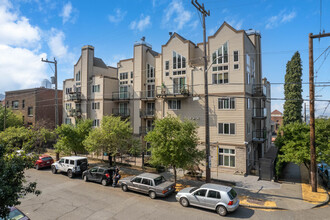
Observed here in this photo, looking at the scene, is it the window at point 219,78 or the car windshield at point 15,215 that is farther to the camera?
the window at point 219,78

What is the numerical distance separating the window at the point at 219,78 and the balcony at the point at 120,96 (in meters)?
13.2

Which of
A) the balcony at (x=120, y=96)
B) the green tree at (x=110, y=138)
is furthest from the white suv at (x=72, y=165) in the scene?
the balcony at (x=120, y=96)

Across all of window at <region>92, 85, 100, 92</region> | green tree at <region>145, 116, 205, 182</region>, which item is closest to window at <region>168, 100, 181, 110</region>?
green tree at <region>145, 116, 205, 182</region>

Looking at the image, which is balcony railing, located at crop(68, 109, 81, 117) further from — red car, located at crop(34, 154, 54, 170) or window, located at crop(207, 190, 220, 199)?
window, located at crop(207, 190, 220, 199)

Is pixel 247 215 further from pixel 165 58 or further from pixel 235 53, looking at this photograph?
pixel 165 58

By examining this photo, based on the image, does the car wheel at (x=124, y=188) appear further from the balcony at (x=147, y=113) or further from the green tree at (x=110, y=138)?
the balcony at (x=147, y=113)

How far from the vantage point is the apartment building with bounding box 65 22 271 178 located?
20.8 meters

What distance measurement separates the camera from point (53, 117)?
40.9 metres

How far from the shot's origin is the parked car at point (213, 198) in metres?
11.6

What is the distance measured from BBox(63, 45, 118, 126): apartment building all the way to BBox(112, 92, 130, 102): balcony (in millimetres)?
730

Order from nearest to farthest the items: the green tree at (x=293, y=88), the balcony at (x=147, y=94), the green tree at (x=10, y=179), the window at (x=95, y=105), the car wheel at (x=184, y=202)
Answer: the green tree at (x=10, y=179), the car wheel at (x=184, y=202), the balcony at (x=147, y=94), the window at (x=95, y=105), the green tree at (x=293, y=88)

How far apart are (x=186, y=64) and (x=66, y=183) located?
17371 mm

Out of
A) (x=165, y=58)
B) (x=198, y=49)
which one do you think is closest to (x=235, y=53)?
(x=198, y=49)

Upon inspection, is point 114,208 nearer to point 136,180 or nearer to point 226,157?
point 136,180
